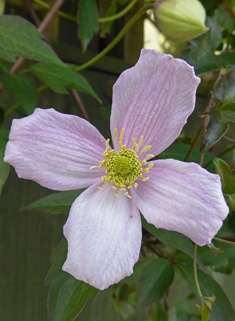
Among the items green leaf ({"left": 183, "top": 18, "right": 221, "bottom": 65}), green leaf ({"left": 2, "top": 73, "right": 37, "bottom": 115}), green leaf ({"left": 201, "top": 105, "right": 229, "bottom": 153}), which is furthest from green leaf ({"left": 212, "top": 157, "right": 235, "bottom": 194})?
green leaf ({"left": 2, "top": 73, "right": 37, "bottom": 115})

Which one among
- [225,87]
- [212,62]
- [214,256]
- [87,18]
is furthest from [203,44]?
[214,256]

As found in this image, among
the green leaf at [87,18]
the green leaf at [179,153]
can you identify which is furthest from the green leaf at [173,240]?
the green leaf at [87,18]

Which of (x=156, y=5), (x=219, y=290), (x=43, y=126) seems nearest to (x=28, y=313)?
(x=219, y=290)

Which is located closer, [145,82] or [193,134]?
[145,82]

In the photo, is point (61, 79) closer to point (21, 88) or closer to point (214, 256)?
point (21, 88)

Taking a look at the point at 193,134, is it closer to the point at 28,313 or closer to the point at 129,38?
the point at 129,38

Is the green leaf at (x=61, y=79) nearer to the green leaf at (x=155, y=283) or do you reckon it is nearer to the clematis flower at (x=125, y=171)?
the clematis flower at (x=125, y=171)
